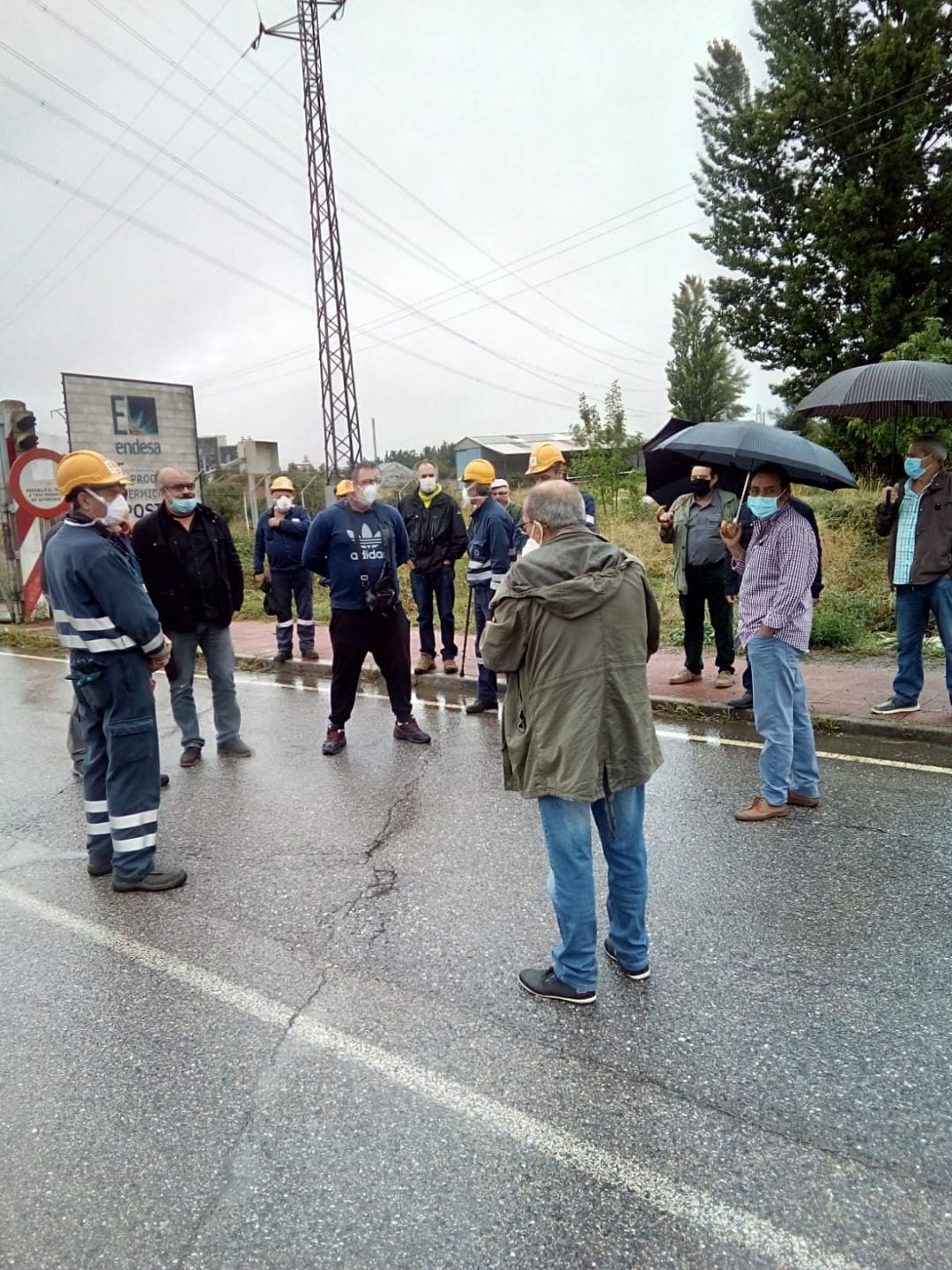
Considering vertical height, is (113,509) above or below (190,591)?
above

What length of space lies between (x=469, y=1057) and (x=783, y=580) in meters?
2.92

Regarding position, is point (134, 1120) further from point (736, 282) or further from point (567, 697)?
point (736, 282)

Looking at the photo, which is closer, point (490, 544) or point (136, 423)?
point (490, 544)

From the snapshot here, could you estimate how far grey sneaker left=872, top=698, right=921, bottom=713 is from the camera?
6219mm

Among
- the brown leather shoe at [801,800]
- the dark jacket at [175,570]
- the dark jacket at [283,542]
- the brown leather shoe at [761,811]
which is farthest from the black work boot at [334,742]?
the dark jacket at [283,542]

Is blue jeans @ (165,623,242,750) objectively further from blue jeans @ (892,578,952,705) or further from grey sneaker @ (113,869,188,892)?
blue jeans @ (892,578,952,705)

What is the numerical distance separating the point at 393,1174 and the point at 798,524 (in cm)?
355

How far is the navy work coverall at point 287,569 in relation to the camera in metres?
9.70

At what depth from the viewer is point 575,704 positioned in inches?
111

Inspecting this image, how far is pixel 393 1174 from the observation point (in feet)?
7.24

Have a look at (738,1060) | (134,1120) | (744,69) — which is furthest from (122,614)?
(744,69)

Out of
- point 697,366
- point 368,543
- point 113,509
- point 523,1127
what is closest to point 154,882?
point 113,509

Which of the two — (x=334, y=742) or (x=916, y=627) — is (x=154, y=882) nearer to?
(x=334, y=742)

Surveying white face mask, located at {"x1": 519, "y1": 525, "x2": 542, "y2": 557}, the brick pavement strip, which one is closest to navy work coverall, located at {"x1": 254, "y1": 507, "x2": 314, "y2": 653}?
the brick pavement strip
